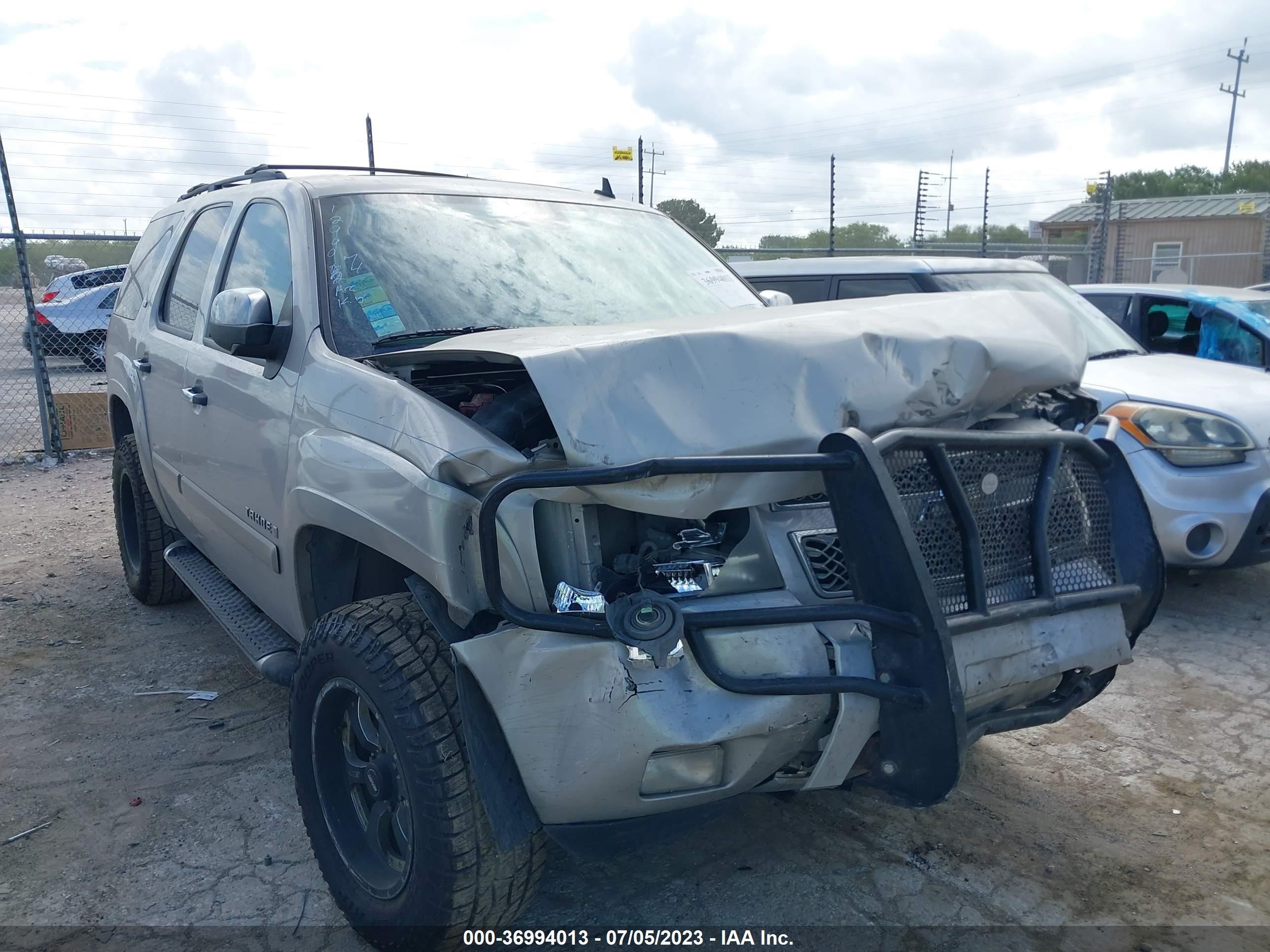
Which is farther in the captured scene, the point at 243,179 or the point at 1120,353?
the point at 1120,353

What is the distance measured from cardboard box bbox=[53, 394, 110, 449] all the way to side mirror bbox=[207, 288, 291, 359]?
720cm

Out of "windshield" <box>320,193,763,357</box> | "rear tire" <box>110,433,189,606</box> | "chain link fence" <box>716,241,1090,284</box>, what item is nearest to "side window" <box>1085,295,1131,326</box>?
"windshield" <box>320,193,763,357</box>

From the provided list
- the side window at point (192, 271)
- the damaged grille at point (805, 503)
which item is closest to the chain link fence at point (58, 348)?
the side window at point (192, 271)

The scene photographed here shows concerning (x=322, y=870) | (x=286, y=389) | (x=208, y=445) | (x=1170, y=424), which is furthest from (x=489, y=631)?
(x=1170, y=424)

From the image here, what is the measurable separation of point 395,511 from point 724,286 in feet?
6.09

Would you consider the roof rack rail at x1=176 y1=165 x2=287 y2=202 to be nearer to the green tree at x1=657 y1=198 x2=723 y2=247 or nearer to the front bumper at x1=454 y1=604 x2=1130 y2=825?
the front bumper at x1=454 y1=604 x2=1130 y2=825

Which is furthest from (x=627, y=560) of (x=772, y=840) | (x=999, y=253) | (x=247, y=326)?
(x=999, y=253)

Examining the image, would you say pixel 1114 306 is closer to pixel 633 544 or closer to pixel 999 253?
pixel 633 544

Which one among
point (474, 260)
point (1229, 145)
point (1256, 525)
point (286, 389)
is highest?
point (1229, 145)

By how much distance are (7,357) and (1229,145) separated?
52.7 metres

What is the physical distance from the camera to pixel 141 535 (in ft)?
16.6

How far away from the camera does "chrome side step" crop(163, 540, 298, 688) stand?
128 inches

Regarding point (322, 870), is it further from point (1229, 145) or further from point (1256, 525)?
point (1229, 145)

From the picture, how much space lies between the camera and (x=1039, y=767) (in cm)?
361
